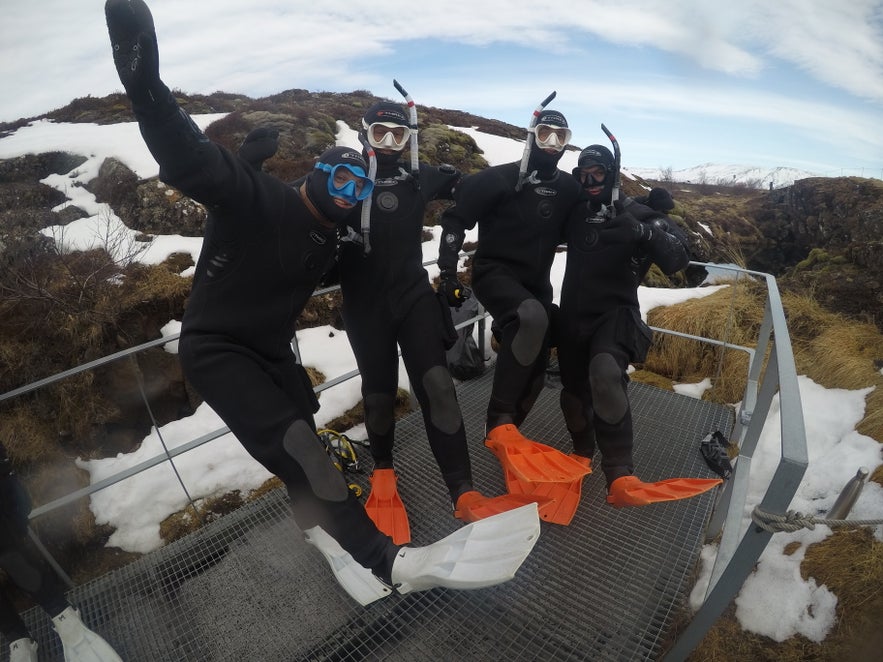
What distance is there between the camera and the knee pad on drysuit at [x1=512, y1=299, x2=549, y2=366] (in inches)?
116

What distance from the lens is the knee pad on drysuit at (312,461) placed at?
2.16m

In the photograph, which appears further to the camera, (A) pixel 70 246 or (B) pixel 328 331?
(A) pixel 70 246

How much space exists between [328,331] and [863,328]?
21.7 ft

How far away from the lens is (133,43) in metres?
1.55

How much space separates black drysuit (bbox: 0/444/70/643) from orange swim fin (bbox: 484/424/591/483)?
7.98 ft

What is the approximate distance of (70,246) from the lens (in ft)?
24.9

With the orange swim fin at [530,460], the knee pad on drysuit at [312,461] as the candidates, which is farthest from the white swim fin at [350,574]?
the orange swim fin at [530,460]

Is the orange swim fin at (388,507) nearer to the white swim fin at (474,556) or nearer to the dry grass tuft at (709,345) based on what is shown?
the white swim fin at (474,556)

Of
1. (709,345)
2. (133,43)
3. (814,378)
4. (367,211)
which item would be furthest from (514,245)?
(814,378)

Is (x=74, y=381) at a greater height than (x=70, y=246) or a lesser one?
lesser

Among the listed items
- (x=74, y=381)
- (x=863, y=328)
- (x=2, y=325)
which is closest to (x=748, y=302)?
(x=863, y=328)

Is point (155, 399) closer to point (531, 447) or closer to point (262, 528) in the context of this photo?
point (262, 528)

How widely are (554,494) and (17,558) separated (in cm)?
281

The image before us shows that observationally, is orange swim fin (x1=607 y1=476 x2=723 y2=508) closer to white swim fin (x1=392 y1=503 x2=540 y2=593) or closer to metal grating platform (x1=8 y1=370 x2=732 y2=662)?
metal grating platform (x1=8 y1=370 x2=732 y2=662)
